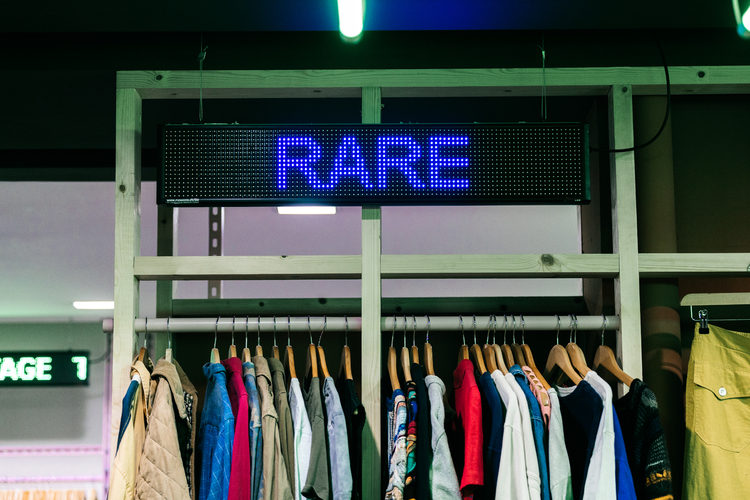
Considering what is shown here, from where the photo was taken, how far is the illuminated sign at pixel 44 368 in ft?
12.0

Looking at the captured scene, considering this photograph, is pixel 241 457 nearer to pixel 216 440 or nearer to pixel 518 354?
pixel 216 440

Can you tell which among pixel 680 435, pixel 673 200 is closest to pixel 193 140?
pixel 673 200

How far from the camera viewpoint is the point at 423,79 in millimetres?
2500

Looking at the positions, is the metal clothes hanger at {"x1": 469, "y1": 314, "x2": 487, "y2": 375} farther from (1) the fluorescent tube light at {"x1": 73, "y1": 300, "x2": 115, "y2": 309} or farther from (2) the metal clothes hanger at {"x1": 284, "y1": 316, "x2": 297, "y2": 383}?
(1) the fluorescent tube light at {"x1": 73, "y1": 300, "x2": 115, "y2": 309}

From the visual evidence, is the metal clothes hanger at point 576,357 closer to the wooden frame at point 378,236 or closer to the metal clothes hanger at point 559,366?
the metal clothes hanger at point 559,366

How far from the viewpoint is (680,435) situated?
241 cm

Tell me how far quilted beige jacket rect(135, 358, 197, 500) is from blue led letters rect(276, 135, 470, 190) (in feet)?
2.74

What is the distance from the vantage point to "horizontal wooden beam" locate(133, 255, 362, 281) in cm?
239

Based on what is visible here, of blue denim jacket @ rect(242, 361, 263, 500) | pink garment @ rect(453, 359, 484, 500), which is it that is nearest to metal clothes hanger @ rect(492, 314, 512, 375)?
pink garment @ rect(453, 359, 484, 500)

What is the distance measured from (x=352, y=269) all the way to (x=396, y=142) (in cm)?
49

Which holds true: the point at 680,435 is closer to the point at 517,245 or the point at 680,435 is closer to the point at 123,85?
the point at 517,245

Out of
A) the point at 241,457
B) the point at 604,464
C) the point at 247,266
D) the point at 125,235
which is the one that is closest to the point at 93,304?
the point at 125,235

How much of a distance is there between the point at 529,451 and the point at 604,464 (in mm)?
221

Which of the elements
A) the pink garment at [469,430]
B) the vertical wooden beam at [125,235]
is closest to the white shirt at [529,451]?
the pink garment at [469,430]
